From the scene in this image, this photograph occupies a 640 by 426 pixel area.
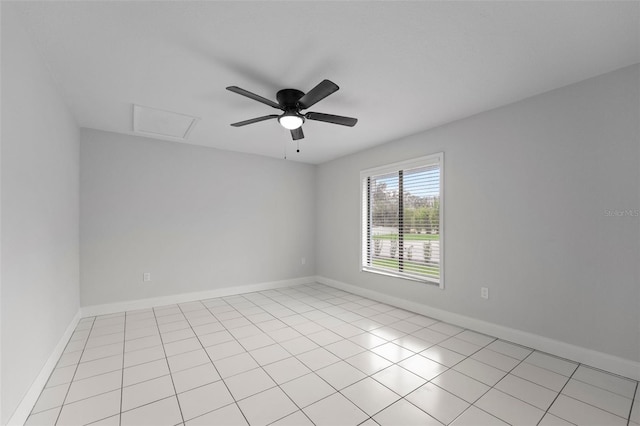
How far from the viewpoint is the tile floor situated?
177cm

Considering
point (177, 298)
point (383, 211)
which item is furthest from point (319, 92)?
point (177, 298)

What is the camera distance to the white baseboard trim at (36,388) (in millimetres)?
1617

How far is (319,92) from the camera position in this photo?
7.06 ft

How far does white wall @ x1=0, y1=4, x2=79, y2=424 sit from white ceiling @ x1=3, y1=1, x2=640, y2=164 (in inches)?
10.8

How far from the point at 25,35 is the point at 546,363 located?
15.5 feet

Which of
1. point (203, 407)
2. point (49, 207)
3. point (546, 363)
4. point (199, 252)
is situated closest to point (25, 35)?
point (49, 207)

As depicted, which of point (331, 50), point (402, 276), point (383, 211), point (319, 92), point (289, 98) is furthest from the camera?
point (383, 211)

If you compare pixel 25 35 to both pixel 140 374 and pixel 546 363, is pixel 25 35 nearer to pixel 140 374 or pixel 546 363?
pixel 140 374

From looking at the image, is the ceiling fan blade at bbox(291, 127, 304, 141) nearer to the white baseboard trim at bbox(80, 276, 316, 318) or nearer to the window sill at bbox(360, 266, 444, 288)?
the window sill at bbox(360, 266, 444, 288)

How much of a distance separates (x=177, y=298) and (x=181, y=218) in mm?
1246

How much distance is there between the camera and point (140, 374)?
2238mm

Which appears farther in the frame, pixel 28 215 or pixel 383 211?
pixel 383 211

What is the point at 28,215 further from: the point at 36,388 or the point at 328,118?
the point at 328,118

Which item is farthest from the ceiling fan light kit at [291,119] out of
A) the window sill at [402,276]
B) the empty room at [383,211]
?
the window sill at [402,276]
